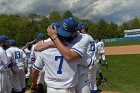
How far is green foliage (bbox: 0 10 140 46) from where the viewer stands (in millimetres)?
84306

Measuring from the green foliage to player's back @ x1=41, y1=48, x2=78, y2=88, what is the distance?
68001mm

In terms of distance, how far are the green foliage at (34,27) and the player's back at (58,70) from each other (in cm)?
6800

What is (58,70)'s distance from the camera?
17.8ft

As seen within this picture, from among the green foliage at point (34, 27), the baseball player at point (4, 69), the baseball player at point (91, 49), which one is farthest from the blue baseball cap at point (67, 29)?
the green foliage at point (34, 27)

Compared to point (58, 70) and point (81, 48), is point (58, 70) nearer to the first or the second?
point (58, 70)

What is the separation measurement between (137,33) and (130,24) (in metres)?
24.4

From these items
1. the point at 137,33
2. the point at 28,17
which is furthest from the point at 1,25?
the point at 137,33

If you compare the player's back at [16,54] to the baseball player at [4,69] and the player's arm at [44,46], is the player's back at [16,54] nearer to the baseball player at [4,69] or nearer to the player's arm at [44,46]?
the baseball player at [4,69]

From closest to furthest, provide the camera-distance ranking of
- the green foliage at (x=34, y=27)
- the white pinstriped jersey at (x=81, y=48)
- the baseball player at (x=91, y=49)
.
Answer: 1. the white pinstriped jersey at (x=81, y=48)
2. the baseball player at (x=91, y=49)
3. the green foliage at (x=34, y=27)

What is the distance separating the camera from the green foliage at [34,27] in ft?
277

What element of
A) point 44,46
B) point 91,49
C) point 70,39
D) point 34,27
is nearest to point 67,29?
point 70,39

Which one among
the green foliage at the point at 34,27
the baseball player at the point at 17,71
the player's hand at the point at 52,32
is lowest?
the baseball player at the point at 17,71

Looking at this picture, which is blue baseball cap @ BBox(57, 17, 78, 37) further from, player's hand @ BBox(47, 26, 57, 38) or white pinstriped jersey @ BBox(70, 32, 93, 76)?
white pinstriped jersey @ BBox(70, 32, 93, 76)

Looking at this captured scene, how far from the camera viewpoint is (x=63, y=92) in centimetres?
551
